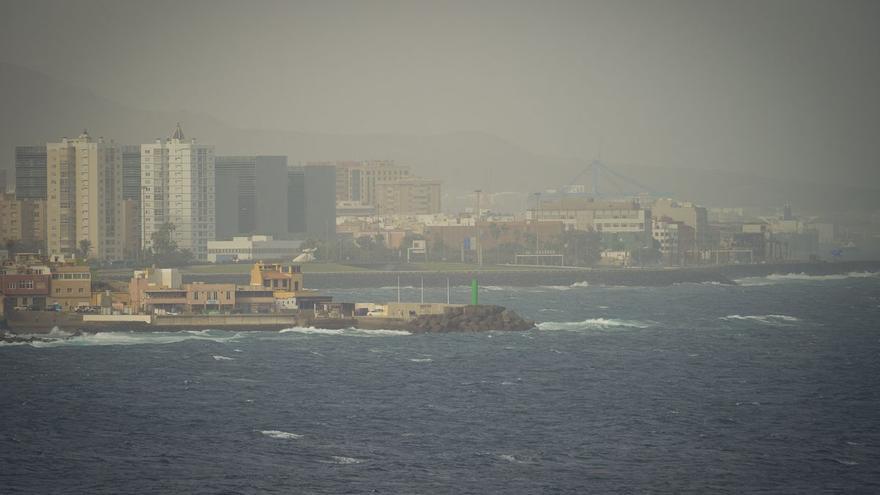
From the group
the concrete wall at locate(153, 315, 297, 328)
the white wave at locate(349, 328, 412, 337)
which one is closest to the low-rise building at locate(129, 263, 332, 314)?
the concrete wall at locate(153, 315, 297, 328)

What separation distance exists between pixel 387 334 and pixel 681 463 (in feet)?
221

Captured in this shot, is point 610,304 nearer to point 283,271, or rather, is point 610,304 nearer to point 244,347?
point 283,271

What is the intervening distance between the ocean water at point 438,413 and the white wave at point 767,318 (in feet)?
63.6

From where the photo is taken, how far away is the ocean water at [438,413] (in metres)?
72.4

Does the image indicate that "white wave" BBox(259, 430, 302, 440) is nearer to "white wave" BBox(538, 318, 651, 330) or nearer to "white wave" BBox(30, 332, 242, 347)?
"white wave" BBox(30, 332, 242, 347)

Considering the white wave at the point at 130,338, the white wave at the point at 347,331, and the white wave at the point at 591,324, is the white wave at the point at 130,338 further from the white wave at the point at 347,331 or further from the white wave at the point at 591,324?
the white wave at the point at 591,324

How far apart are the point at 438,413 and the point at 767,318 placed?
3339 inches

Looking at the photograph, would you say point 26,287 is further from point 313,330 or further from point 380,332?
point 380,332

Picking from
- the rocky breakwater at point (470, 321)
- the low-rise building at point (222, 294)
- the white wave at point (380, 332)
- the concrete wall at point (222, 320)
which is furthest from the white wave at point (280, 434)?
the low-rise building at point (222, 294)

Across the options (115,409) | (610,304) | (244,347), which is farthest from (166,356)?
(610,304)

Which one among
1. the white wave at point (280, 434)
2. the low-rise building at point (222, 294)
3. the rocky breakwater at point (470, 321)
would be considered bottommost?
the white wave at point (280, 434)

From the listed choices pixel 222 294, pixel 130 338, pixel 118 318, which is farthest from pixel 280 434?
pixel 222 294

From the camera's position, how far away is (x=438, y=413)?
9050 cm

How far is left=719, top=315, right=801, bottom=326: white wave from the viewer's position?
162250mm
